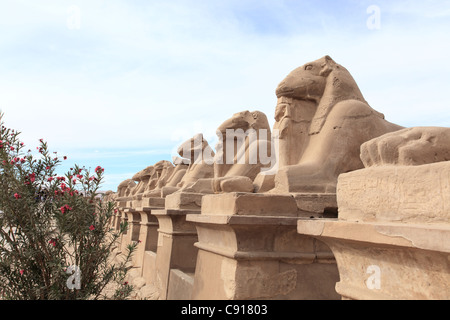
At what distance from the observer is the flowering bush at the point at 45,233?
3.25 m

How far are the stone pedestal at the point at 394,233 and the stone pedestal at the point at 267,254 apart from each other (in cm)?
94

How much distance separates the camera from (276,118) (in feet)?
13.4

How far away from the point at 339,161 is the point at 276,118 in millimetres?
885

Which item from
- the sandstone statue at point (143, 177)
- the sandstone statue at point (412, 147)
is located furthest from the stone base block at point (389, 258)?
the sandstone statue at point (143, 177)

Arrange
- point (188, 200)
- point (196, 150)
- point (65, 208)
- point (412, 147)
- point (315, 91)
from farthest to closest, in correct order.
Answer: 1. point (196, 150)
2. point (188, 200)
3. point (315, 91)
4. point (65, 208)
5. point (412, 147)

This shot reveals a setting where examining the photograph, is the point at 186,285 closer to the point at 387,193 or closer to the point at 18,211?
the point at 18,211

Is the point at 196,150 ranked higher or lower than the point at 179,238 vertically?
higher

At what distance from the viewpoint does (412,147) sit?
2.03 m

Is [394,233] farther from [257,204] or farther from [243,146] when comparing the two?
[243,146]

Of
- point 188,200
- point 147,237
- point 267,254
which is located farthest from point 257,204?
point 147,237

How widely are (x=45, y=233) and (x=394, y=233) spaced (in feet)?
9.21

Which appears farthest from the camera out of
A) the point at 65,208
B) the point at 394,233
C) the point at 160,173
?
the point at 160,173

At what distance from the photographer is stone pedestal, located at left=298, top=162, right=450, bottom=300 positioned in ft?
4.75

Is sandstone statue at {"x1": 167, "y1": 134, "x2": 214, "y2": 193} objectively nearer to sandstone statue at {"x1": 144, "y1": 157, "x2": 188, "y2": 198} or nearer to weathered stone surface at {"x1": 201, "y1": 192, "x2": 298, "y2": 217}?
sandstone statue at {"x1": 144, "y1": 157, "x2": 188, "y2": 198}
